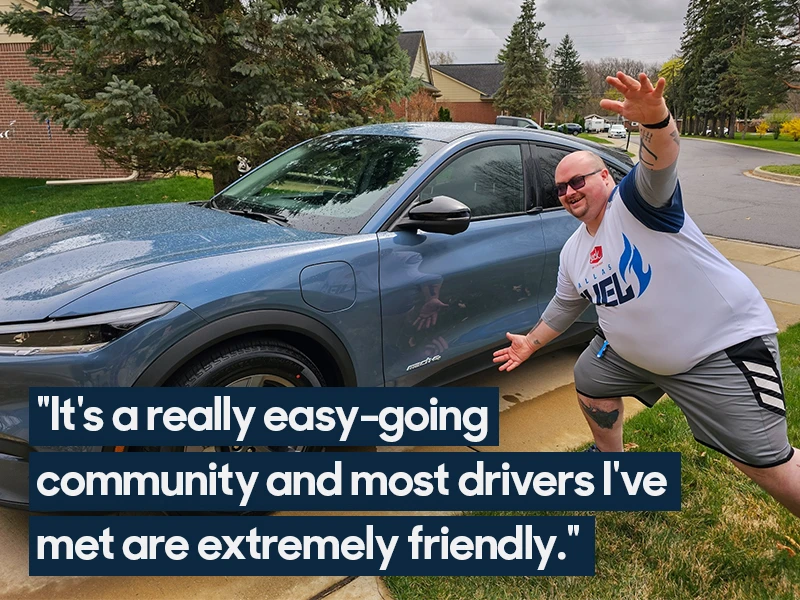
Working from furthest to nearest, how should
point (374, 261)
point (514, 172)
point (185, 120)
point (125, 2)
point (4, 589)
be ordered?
point (185, 120) < point (125, 2) < point (514, 172) < point (374, 261) < point (4, 589)

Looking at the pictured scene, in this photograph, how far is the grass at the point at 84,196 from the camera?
962 cm

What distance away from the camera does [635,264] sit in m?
2.08

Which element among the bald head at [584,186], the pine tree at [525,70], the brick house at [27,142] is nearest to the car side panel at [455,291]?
the bald head at [584,186]

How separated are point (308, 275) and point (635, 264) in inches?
49.1

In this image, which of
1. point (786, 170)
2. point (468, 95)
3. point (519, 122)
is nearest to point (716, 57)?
point (468, 95)

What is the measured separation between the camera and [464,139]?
10.9ft

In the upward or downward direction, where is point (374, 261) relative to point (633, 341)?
upward

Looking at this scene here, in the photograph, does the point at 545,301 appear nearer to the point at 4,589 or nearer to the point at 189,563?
the point at 189,563

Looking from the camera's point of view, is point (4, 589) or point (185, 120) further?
point (185, 120)

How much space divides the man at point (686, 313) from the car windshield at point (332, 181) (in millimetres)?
1050

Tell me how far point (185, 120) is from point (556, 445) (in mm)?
5850

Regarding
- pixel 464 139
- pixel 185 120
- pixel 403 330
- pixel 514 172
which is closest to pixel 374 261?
pixel 403 330

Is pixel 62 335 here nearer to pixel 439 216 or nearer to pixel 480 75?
pixel 439 216

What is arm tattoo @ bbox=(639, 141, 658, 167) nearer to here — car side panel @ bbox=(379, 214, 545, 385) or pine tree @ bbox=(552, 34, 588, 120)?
car side panel @ bbox=(379, 214, 545, 385)
